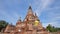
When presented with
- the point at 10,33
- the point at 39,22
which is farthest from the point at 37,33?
the point at 10,33

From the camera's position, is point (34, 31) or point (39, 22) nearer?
point (34, 31)

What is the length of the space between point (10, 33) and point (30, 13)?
34.9 feet

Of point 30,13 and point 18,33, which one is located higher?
point 30,13

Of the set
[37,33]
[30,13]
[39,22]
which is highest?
[30,13]

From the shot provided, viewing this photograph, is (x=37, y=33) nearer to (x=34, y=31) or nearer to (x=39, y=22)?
(x=34, y=31)

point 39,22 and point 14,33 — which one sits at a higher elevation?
point 39,22

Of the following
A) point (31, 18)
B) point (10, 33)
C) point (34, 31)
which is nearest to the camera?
point (34, 31)

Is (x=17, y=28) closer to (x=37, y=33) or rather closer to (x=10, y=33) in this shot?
(x=10, y=33)

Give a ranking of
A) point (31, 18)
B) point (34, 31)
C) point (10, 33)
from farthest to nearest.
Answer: point (31, 18) → point (10, 33) → point (34, 31)

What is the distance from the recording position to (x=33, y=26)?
5022 cm

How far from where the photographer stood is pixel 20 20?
172 feet

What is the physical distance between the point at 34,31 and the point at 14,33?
733 cm

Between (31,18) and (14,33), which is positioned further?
(31,18)

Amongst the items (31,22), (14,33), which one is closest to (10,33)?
(14,33)
